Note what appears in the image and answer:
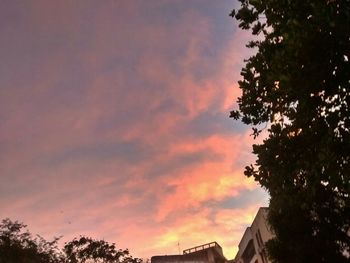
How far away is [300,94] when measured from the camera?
12.8 m

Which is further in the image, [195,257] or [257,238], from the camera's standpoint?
[195,257]

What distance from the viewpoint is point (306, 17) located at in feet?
41.5

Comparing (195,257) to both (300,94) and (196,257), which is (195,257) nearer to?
(196,257)

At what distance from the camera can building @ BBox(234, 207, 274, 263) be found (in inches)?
1859

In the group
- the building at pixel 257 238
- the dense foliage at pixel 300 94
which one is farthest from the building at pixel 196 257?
A: the dense foliage at pixel 300 94

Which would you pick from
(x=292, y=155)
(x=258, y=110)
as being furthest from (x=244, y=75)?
(x=292, y=155)

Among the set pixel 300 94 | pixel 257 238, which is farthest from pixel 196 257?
pixel 300 94

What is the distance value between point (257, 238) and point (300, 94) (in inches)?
1751

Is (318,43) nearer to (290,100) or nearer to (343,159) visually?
(290,100)

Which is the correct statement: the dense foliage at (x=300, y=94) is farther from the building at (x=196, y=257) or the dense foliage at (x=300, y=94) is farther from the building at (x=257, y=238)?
the building at (x=196, y=257)

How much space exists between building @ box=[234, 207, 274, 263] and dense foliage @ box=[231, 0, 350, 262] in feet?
91.5

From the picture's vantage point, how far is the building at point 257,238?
47.2 m

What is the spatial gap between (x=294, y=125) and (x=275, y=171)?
183cm

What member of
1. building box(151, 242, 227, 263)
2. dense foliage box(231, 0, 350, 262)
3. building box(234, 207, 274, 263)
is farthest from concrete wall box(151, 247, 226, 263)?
dense foliage box(231, 0, 350, 262)
